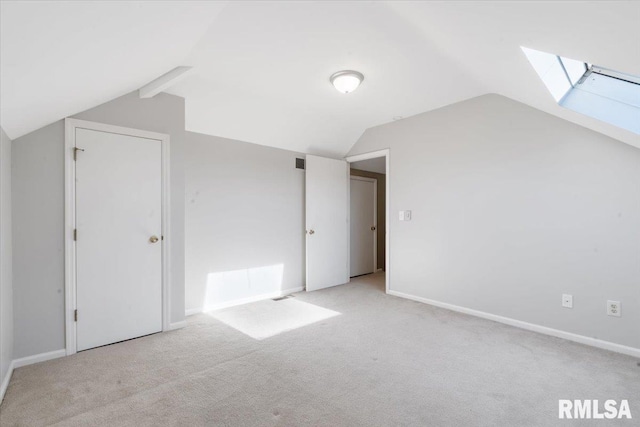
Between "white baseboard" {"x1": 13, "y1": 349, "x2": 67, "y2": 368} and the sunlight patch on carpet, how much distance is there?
4.44 feet

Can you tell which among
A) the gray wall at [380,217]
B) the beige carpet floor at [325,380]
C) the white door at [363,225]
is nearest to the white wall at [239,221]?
the beige carpet floor at [325,380]

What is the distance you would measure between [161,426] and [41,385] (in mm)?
1140

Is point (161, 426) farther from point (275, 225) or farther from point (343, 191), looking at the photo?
point (343, 191)

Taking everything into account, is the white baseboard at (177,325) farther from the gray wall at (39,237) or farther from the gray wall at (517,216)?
the gray wall at (517,216)

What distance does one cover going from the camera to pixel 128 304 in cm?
271

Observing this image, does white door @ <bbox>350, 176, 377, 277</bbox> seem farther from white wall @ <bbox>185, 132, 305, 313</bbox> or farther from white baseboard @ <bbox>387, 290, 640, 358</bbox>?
white baseboard @ <bbox>387, 290, 640, 358</bbox>

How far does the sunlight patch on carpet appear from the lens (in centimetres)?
299

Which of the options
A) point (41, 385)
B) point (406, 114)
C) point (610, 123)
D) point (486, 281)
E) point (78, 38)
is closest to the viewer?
point (78, 38)

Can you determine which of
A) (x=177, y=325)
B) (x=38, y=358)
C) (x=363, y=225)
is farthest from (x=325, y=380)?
(x=363, y=225)

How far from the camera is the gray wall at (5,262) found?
1921 millimetres

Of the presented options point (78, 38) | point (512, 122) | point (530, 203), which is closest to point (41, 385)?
point (78, 38)

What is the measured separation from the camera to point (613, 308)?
2.52 m

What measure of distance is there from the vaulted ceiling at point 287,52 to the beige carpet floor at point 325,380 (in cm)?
184

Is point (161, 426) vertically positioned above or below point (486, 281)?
below
